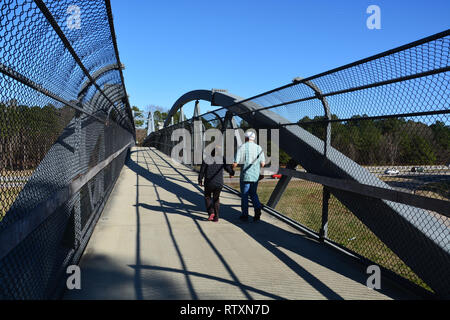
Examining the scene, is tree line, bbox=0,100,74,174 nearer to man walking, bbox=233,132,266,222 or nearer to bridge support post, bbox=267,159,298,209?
man walking, bbox=233,132,266,222

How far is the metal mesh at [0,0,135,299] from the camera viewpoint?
184 centimetres

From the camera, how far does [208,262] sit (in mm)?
3732

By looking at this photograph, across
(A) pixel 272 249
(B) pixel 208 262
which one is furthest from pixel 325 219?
(B) pixel 208 262

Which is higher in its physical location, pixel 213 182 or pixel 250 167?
pixel 250 167

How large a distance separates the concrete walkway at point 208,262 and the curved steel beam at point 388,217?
37 cm

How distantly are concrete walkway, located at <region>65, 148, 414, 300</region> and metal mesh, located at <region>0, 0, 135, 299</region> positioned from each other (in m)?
0.47

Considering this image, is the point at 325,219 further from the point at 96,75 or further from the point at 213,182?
the point at 96,75

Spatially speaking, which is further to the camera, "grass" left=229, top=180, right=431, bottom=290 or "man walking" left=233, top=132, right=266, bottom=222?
"grass" left=229, top=180, right=431, bottom=290

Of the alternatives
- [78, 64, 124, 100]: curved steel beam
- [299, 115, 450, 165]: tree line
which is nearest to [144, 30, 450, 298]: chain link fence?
[299, 115, 450, 165]: tree line

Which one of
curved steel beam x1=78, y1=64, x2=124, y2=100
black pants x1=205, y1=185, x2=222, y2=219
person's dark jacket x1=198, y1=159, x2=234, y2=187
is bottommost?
black pants x1=205, y1=185, x2=222, y2=219

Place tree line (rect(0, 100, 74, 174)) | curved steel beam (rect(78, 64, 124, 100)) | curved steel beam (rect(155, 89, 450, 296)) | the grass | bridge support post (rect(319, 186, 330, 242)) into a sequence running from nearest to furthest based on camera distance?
1. tree line (rect(0, 100, 74, 174))
2. curved steel beam (rect(155, 89, 450, 296))
3. curved steel beam (rect(78, 64, 124, 100))
4. bridge support post (rect(319, 186, 330, 242))
5. the grass

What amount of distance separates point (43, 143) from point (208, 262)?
2.08 m
